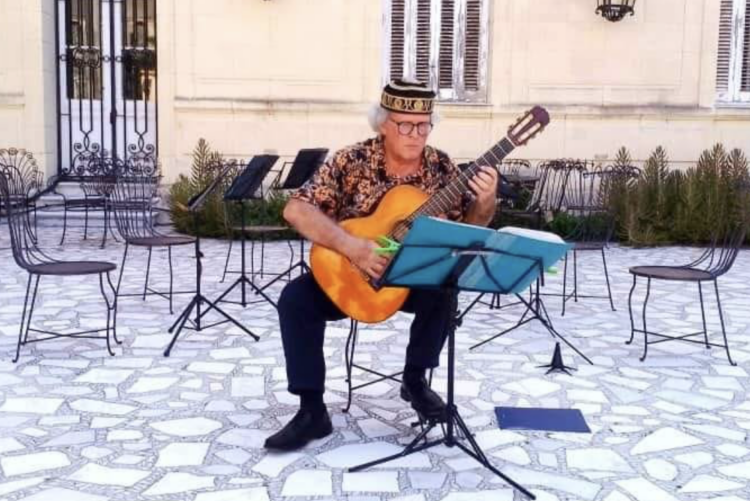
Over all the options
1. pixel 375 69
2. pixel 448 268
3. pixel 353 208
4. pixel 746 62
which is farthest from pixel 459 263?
pixel 746 62

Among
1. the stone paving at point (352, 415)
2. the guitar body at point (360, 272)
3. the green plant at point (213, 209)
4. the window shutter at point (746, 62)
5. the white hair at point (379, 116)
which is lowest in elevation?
the stone paving at point (352, 415)

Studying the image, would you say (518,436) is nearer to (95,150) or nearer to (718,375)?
(718,375)

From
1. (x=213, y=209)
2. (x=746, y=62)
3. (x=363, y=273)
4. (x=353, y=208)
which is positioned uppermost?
(x=746, y=62)

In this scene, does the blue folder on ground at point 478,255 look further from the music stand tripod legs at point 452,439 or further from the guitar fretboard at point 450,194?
the guitar fretboard at point 450,194

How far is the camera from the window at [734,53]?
1192 centimetres

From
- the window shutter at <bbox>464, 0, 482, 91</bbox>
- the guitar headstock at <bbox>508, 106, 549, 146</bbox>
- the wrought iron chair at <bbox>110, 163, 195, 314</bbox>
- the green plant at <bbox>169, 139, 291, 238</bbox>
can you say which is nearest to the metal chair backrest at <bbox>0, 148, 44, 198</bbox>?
the wrought iron chair at <bbox>110, 163, 195, 314</bbox>

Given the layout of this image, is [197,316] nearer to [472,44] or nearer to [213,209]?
[213,209]

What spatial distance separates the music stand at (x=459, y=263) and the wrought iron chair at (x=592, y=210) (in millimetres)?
2555

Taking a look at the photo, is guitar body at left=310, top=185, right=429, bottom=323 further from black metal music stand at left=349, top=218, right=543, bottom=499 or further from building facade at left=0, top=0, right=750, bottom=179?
building facade at left=0, top=0, right=750, bottom=179

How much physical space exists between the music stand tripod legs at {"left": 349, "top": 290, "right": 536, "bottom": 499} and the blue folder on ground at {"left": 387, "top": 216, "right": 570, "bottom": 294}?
0.20 metres

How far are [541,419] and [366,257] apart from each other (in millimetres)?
1415

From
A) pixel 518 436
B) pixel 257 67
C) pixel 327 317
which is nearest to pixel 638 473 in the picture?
pixel 518 436

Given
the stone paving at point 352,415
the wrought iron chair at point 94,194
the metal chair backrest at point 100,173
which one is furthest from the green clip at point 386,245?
the metal chair backrest at point 100,173

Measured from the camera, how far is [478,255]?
326 cm
